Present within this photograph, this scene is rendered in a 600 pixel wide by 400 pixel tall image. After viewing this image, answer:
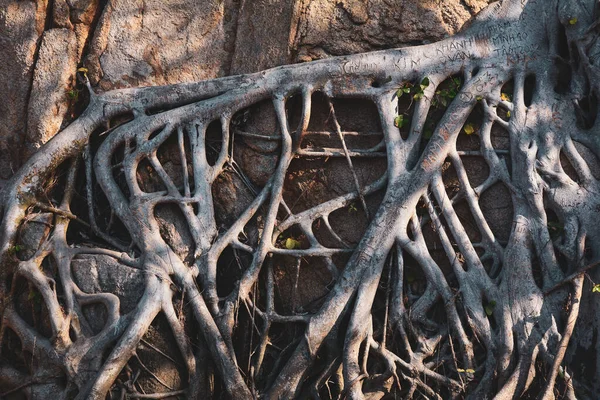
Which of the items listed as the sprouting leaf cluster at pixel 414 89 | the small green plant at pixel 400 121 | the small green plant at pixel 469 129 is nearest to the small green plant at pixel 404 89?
the sprouting leaf cluster at pixel 414 89

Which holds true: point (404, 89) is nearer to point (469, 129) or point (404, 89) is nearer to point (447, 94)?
point (447, 94)

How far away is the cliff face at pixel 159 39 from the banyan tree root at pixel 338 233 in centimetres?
24

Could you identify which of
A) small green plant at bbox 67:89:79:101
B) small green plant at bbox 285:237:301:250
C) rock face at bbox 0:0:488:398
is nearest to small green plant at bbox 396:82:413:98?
rock face at bbox 0:0:488:398

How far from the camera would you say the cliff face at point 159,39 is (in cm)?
494

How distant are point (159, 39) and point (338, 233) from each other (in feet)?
5.90

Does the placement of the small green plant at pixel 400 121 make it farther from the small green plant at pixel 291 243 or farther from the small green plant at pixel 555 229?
the small green plant at pixel 555 229

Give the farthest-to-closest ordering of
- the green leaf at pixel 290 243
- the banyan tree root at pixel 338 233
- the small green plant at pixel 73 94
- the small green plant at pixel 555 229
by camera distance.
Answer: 1. the small green plant at pixel 73 94
2. the green leaf at pixel 290 243
3. the small green plant at pixel 555 229
4. the banyan tree root at pixel 338 233

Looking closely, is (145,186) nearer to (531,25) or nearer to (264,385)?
(264,385)

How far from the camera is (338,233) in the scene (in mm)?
4734

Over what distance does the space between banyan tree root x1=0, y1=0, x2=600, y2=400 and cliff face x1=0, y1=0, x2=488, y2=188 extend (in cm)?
24

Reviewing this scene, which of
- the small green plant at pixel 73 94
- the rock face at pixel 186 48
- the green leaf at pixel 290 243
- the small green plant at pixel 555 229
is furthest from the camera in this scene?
the small green plant at pixel 73 94

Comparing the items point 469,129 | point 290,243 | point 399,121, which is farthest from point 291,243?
point 469,129

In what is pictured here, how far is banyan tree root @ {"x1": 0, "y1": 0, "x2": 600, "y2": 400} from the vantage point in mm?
4316

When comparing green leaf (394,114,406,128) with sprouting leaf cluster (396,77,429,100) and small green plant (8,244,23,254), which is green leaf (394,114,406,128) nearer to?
sprouting leaf cluster (396,77,429,100)
